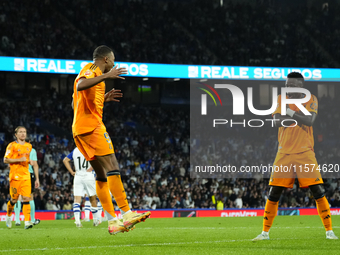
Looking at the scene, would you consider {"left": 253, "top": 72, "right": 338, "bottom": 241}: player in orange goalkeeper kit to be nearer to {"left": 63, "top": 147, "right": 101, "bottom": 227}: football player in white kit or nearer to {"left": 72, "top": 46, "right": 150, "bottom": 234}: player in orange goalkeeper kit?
Answer: {"left": 72, "top": 46, "right": 150, "bottom": 234}: player in orange goalkeeper kit

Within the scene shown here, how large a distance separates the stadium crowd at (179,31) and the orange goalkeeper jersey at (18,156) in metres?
15.3

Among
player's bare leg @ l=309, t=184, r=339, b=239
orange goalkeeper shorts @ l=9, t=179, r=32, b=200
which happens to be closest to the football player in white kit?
orange goalkeeper shorts @ l=9, t=179, r=32, b=200

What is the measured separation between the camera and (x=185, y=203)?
21891 millimetres

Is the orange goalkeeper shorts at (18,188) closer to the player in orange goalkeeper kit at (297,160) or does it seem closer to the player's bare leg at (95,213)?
the player's bare leg at (95,213)

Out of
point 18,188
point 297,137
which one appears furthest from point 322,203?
point 18,188

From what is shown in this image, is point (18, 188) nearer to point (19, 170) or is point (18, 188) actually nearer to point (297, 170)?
point (19, 170)

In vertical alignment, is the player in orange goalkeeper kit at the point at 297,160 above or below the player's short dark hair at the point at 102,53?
below

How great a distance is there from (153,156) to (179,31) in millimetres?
10534

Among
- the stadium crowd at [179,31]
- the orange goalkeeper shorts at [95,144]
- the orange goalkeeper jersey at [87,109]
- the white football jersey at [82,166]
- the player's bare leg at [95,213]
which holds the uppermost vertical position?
the stadium crowd at [179,31]

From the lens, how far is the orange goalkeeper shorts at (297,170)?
22.7ft

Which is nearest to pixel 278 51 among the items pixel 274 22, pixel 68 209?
pixel 274 22

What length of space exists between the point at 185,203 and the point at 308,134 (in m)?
15.1

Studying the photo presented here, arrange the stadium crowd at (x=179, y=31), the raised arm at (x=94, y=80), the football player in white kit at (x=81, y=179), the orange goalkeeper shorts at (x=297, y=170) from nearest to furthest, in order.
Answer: the raised arm at (x=94, y=80) < the orange goalkeeper shorts at (x=297, y=170) < the football player in white kit at (x=81, y=179) < the stadium crowd at (x=179, y=31)

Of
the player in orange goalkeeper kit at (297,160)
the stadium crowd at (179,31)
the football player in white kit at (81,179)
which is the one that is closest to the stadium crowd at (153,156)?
the stadium crowd at (179,31)
